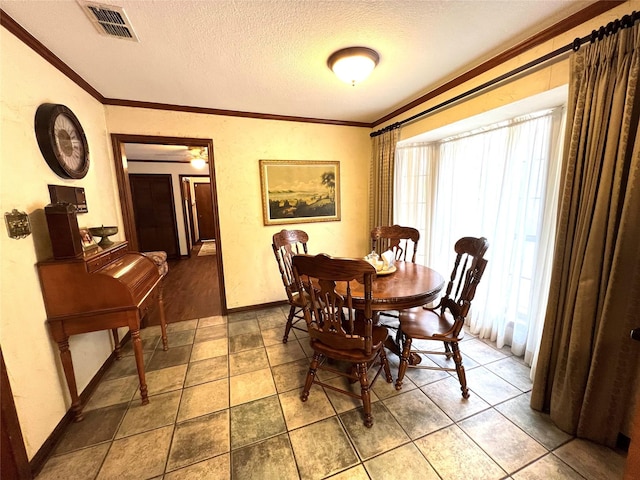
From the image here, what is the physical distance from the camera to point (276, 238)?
2473 mm

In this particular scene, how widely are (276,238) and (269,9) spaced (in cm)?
166

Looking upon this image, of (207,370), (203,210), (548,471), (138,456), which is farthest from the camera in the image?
(203,210)

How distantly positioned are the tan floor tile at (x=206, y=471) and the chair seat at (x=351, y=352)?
750 mm

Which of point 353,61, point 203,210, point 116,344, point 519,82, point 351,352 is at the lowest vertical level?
point 116,344

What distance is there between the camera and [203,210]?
28.0ft

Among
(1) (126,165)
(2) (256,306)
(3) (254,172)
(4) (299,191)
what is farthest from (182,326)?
(4) (299,191)

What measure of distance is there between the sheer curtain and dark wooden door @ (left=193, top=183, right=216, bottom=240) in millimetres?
7209

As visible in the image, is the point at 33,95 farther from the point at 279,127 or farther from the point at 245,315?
the point at 245,315

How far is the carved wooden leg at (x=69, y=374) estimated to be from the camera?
1.54 m

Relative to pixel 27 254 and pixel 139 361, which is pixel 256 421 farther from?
pixel 27 254

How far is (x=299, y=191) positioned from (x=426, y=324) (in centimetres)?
215

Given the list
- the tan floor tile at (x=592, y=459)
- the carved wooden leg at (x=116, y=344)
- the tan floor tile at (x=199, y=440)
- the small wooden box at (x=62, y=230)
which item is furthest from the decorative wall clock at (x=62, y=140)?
the tan floor tile at (x=592, y=459)

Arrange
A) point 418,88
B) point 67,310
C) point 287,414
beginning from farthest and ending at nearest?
point 418,88 < point 287,414 < point 67,310

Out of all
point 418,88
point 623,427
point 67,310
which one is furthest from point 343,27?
point 623,427
